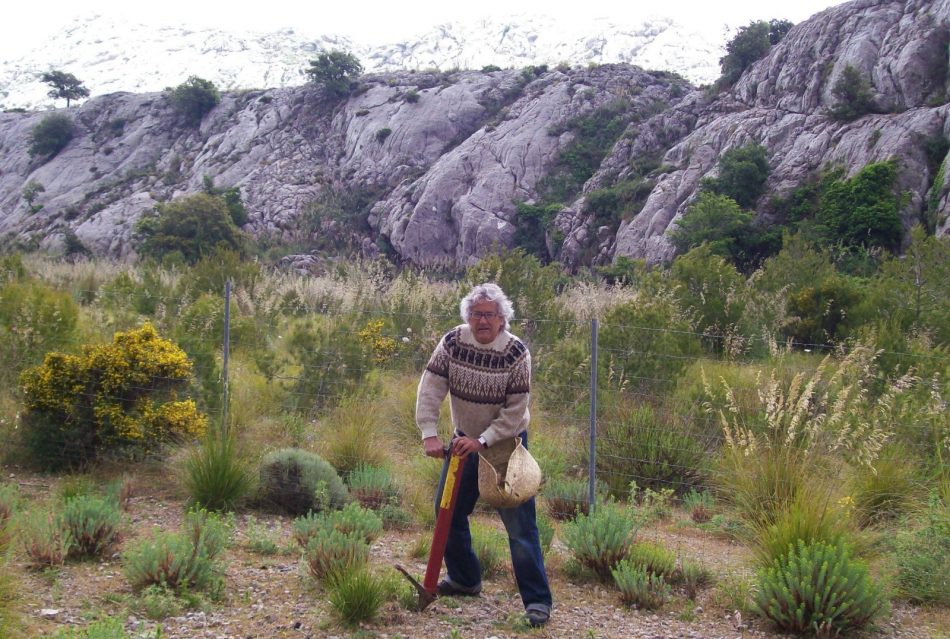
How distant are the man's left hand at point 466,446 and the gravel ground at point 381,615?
87 centimetres

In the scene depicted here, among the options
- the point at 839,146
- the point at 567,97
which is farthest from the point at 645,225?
the point at 567,97

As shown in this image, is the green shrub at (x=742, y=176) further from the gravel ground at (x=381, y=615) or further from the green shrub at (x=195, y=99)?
the green shrub at (x=195, y=99)

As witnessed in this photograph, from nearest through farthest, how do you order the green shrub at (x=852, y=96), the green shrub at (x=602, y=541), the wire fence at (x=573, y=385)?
1. the green shrub at (x=602, y=541)
2. the wire fence at (x=573, y=385)
3. the green shrub at (x=852, y=96)

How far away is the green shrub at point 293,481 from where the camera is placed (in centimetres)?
611

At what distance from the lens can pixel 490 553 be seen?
495cm

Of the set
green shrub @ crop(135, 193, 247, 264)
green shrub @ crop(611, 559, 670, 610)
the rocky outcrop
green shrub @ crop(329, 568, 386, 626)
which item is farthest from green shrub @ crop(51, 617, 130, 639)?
green shrub @ crop(135, 193, 247, 264)

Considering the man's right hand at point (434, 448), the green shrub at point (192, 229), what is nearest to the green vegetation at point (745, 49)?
the green shrub at point (192, 229)

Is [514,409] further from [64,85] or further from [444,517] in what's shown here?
[64,85]

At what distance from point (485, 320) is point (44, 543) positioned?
2.94 m

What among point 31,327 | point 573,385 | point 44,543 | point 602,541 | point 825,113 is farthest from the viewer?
point 825,113

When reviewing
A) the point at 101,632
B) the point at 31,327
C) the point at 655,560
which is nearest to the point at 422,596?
the point at 655,560

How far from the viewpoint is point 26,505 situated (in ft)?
18.1

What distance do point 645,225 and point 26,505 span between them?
32.2 m

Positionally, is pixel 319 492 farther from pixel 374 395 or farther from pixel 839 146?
pixel 839 146
